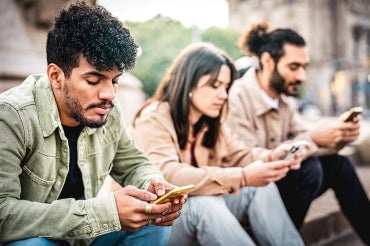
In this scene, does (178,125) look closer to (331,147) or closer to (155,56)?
(331,147)

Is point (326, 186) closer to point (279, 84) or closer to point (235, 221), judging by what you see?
point (279, 84)

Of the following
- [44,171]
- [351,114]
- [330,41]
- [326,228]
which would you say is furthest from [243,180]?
[330,41]

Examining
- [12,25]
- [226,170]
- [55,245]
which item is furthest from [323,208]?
[12,25]

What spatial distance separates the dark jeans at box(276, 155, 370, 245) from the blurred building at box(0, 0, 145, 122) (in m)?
2.53

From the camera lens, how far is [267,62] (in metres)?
3.89

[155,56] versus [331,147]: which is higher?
[155,56]

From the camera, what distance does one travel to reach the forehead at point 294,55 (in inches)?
151

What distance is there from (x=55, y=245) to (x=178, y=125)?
1.26m

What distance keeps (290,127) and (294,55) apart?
2.02 feet

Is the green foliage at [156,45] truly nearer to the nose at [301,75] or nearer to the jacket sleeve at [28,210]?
the nose at [301,75]

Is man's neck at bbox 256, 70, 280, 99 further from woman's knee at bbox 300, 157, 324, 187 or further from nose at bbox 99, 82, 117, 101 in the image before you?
nose at bbox 99, 82, 117, 101

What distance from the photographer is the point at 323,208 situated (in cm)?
431

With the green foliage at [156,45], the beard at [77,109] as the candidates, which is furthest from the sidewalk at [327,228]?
the green foliage at [156,45]

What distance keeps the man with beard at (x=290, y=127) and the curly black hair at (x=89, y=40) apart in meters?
1.69
